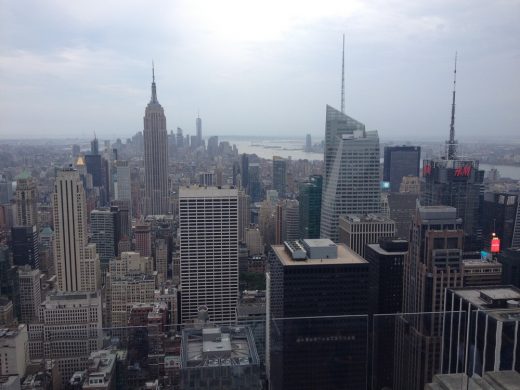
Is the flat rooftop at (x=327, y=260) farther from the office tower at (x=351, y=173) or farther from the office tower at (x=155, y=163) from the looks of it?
the office tower at (x=155, y=163)

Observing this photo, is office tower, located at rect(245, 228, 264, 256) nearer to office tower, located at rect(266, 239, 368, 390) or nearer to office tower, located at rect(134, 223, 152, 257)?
office tower, located at rect(134, 223, 152, 257)

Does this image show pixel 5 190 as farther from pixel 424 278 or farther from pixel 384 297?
pixel 424 278

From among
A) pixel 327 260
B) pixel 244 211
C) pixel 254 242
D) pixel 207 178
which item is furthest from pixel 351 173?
pixel 327 260

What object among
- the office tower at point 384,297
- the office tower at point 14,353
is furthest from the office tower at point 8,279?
the office tower at point 384,297

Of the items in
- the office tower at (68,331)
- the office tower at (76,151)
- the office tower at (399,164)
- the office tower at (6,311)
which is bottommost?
the office tower at (6,311)

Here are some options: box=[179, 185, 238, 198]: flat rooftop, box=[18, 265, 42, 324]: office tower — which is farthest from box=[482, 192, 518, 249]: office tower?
box=[18, 265, 42, 324]: office tower

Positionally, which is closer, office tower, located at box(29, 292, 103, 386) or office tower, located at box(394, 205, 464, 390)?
office tower, located at box(394, 205, 464, 390)
